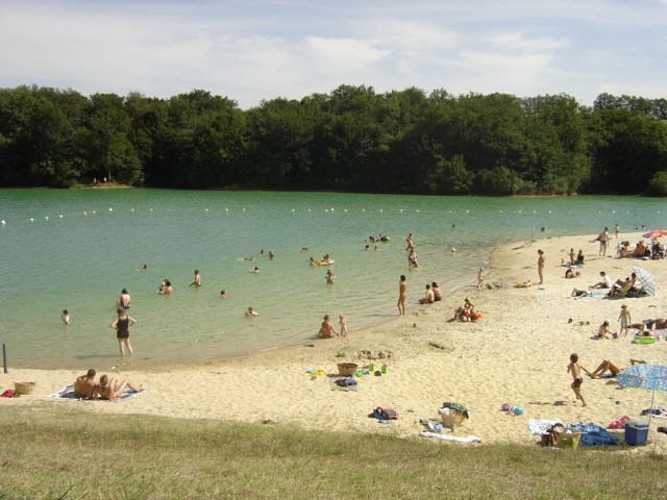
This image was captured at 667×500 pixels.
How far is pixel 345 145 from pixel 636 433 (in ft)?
285

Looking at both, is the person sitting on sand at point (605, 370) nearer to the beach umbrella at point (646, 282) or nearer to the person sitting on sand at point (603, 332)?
the person sitting on sand at point (603, 332)

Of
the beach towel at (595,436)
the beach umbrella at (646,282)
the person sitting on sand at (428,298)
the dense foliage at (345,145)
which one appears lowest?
the beach towel at (595,436)

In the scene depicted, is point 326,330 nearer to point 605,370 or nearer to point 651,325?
point 605,370

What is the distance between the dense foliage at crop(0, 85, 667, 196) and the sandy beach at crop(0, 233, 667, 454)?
64284mm

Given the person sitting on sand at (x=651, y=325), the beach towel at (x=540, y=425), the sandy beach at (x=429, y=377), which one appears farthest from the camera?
the person sitting on sand at (x=651, y=325)

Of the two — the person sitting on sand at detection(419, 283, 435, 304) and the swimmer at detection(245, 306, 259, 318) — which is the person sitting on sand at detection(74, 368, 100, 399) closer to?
the swimmer at detection(245, 306, 259, 318)

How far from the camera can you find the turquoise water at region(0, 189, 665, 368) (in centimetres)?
2275

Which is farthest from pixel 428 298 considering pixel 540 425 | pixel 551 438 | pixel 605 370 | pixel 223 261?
pixel 551 438

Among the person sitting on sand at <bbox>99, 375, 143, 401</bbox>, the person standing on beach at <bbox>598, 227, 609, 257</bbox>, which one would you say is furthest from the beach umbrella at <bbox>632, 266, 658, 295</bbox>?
the person sitting on sand at <bbox>99, 375, 143, 401</bbox>

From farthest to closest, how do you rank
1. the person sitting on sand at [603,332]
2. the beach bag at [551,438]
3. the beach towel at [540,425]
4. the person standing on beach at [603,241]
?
1. the person standing on beach at [603,241]
2. the person sitting on sand at [603,332]
3. the beach towel at [540,425]
4. the beach bag at [551,438]

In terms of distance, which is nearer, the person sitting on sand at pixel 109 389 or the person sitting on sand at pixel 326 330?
the person sitting on sand at pixel 109 389

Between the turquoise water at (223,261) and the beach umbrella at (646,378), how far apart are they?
11302 millimetres

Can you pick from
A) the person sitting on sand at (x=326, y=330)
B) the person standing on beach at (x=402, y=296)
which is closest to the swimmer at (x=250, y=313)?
the person sitting on sand at (x=326, y=330)

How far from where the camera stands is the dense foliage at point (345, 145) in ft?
288
